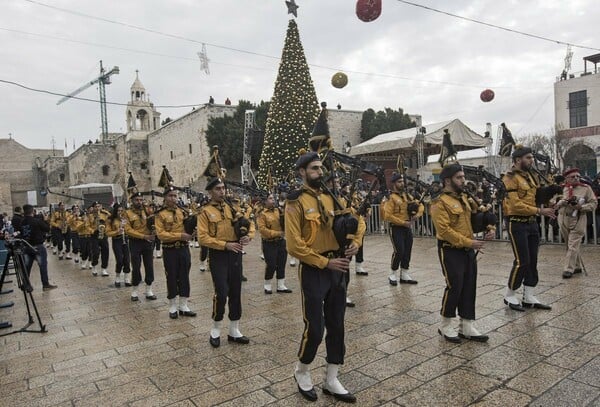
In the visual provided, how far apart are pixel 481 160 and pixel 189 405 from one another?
37.3 m

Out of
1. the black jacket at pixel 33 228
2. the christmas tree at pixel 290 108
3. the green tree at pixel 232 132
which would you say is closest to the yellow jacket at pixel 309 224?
the black jacket at pixel 33 228

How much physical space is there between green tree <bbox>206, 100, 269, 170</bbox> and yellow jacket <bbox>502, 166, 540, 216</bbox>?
24.5m

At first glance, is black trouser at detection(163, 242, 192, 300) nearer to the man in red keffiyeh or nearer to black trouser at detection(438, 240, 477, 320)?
black trouser at detection(438, 240, 477, 320)

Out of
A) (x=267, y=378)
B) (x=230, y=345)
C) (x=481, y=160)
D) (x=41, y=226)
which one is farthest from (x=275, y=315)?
(x=481, y=160)

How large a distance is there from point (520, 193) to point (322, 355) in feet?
11.4

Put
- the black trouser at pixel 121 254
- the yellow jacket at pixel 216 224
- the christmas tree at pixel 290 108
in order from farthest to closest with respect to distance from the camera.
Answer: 1. the christmas tree at pixel 290 108
2. the black trouser at pixel 121 254
3. the yellow jacket at pixel 216 224

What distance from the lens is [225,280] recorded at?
17.8 feet

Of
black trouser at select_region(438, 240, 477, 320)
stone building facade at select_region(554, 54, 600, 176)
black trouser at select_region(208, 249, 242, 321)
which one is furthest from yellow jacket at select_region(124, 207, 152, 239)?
stone building facade at select_region(554, 54, 600, 176)

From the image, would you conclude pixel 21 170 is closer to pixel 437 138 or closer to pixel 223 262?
pixel 437 138

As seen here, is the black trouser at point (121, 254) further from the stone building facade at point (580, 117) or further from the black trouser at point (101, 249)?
the stone building facade at point (580, 117)

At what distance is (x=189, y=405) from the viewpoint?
380 centimetres

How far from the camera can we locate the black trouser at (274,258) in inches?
331

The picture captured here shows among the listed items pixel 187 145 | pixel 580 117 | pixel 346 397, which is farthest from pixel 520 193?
pixel 580 117

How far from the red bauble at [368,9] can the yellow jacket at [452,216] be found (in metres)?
5.13
